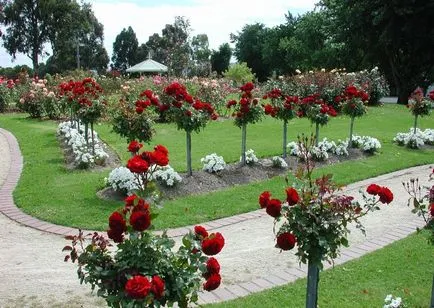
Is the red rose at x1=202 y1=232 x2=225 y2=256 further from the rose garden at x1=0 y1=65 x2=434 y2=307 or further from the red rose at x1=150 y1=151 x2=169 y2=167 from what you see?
the red rose at x1=150 y1=151 x2=169 y2=167

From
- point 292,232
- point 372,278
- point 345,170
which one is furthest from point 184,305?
point 345,170

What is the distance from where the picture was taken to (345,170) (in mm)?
8852

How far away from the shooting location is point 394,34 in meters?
22.6

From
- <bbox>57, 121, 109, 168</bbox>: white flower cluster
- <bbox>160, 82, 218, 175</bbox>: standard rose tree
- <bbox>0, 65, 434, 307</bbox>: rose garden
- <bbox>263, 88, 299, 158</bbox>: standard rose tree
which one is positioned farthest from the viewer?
<bbox>263, 88, 299, 158</bbox>: standard rose tree

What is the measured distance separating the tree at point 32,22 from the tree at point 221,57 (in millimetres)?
15655

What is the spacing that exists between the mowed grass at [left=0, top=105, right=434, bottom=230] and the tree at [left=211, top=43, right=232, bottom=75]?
110 ft

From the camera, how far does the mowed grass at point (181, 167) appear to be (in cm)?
634

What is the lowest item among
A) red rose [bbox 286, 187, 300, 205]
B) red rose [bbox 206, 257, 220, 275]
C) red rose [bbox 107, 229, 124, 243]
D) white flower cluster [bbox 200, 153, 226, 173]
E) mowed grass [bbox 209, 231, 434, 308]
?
mowed grass [bbox 209, 231, 434, 308]

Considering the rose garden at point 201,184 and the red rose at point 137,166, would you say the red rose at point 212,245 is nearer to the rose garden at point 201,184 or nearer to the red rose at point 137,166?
the rose garden at point 201,184

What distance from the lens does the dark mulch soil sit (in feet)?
23.5

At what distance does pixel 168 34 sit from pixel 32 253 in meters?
51.8

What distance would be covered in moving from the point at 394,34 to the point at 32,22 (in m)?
40.4

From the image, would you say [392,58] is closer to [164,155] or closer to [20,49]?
[164,155]

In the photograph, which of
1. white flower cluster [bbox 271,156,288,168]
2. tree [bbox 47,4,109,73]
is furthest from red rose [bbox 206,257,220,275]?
tree [bbox 47,4,109,73]
